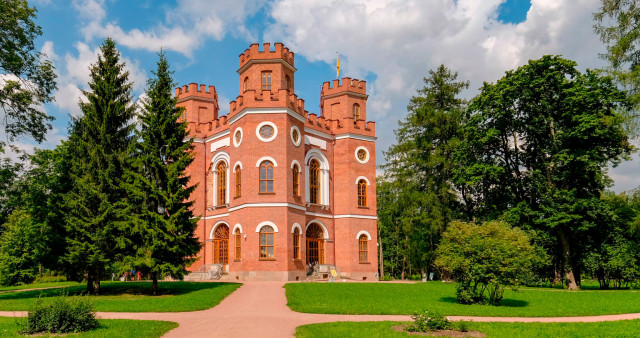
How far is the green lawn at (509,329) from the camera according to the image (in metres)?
9.58

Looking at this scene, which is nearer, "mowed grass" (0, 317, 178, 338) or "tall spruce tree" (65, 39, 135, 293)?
"mowed grass" (0, 317, 178, 338)

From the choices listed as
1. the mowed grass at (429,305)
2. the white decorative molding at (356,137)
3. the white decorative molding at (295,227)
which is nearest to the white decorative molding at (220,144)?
the white decorative molding at (295,227)

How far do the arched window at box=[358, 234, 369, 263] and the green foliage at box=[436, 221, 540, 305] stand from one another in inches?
601

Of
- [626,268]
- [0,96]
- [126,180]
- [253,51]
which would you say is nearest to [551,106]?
[626,268]

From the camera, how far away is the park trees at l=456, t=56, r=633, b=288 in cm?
2617

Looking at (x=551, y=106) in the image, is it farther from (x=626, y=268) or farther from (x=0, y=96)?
(x=0, y=96)

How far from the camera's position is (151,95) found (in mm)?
20219

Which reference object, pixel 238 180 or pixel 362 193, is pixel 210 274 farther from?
pixel 362 193

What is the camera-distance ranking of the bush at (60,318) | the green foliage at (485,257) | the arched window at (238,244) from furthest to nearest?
the arched window at (238,244) < the green foliage at (485,257) < the bush at (60,318)

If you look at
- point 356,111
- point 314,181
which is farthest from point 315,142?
point 356,111

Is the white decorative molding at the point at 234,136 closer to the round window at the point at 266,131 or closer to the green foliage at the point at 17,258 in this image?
the round window at the point at 266,131

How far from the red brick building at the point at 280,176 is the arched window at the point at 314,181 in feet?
0.22

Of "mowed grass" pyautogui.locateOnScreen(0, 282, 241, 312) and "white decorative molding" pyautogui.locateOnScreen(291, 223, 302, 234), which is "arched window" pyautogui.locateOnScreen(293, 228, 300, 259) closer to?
"white decorative molding" pyautogui.locateOnScreen(291, 223, 302, 234)

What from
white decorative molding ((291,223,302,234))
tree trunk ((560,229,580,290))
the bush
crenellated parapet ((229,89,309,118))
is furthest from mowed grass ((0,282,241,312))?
tree trunk ((560,229,580,290))
